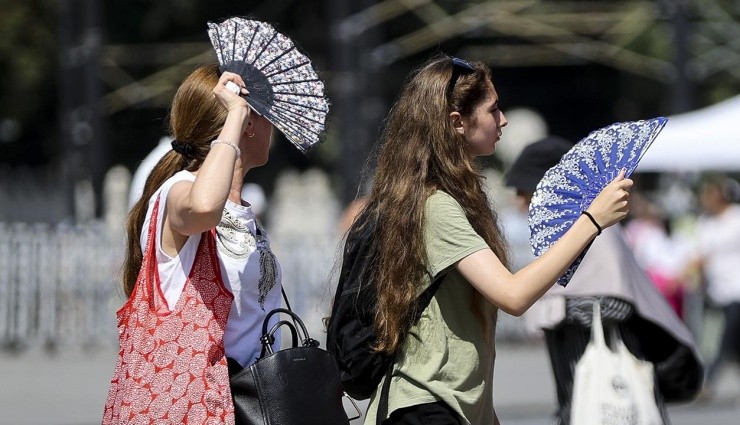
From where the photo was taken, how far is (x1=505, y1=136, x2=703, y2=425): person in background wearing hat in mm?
4477

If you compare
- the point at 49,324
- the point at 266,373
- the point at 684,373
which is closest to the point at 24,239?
the point at 49,324

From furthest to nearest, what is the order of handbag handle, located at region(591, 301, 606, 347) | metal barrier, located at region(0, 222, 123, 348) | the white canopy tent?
metal barrier, located at region(0, 222, 123, 348) < the white canopy tent < handbag handle, located at region(591, 301, 606, 347)

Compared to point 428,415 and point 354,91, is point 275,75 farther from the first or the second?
point 354,91

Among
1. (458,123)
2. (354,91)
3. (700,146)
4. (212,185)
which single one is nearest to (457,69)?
(458,123)

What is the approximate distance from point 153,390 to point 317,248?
42.6 ft

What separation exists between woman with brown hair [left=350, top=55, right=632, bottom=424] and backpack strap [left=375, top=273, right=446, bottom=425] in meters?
0.01

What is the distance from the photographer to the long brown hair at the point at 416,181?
3354mm

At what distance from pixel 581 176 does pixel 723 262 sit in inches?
327

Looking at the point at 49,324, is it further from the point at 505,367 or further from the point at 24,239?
the point at 505,367

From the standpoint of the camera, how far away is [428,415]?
3350mm

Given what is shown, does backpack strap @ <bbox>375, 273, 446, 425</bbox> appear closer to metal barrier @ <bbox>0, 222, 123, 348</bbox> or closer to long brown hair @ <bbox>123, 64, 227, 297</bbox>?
long brown hair @ <bbox>123, 64, 227, 297</bbox>

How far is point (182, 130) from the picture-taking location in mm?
3309

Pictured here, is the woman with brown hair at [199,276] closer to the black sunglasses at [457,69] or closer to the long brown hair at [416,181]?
the long brown hair at [416,181]

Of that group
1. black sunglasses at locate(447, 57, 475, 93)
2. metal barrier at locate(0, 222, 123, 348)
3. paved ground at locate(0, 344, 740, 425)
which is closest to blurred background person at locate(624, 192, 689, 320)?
paved ground at locate(0, 344, 740, 425)
